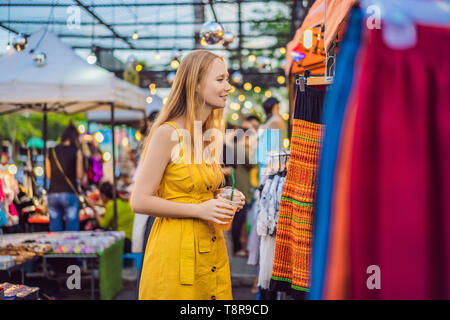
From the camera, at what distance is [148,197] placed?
73.7 inches

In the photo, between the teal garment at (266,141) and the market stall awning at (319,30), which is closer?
the market stall awning at (319,30)

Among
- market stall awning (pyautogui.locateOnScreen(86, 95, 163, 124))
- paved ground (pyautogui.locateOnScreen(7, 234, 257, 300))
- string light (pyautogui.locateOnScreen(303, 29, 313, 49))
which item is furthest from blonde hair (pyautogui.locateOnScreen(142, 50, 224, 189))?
market stall awning (pyautogui.locateOnScreen(86, 95, 163, 124))

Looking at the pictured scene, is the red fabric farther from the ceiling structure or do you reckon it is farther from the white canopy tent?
the ceiling structure

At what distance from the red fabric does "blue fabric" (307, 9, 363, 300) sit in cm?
6

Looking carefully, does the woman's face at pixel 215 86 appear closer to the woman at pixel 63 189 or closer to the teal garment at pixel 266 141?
the teal garment at pixel 266 141

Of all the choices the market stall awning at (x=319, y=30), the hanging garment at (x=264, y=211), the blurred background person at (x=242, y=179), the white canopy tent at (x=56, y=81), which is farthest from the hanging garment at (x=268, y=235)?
the white canopy tent at (x=56, y=81)

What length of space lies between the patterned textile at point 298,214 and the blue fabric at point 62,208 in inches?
178

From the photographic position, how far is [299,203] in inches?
105

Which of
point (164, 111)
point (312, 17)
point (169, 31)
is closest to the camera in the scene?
point (164, 111)

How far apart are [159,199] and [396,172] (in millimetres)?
1154

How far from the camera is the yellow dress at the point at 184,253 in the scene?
1.85 m

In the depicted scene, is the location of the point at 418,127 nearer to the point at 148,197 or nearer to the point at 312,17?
the point at 148,197

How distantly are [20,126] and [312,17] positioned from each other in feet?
98.8

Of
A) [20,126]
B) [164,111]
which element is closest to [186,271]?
[164,111]
